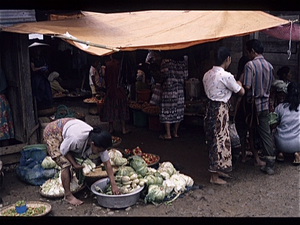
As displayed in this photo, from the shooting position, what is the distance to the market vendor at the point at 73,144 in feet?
14.6

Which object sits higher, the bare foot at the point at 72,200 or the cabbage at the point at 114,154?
the cabbage at the point at 114,154

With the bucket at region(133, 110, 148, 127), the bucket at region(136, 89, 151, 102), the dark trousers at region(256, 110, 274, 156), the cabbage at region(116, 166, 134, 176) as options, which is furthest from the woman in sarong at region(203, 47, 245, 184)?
the bucket at region(136, 89, 151, 102)

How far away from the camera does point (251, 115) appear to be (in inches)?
238

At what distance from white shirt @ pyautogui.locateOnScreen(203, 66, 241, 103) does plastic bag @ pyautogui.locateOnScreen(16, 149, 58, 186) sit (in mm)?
2734

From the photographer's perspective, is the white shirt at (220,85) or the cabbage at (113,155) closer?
the white shirt at (220,85)

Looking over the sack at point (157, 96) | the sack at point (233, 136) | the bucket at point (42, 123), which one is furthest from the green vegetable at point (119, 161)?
the sack at point (157, 96)

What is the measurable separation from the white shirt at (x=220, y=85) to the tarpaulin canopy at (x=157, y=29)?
53 centimetres

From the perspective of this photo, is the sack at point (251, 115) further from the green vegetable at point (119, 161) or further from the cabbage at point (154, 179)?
the green vegetable at point (119, 161)

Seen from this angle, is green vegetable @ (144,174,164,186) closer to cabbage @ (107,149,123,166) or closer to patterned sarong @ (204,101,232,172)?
cabbage @ (107,149,123,166)

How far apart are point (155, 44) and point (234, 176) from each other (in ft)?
8.14

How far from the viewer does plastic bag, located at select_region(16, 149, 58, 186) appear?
588 centimetres

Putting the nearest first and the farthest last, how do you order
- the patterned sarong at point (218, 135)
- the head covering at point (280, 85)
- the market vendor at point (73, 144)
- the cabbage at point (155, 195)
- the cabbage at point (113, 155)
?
1. the market vendor at point (73, 144)
2. the cabbage at point (155, 195)
3. the patterned sarong at point (218, 135)
4. the cabbage at point (113, 155)
5. the head covering at point (280, 85)

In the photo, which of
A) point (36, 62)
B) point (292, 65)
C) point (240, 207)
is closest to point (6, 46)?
point (36, 62)

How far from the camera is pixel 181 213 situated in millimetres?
4867
